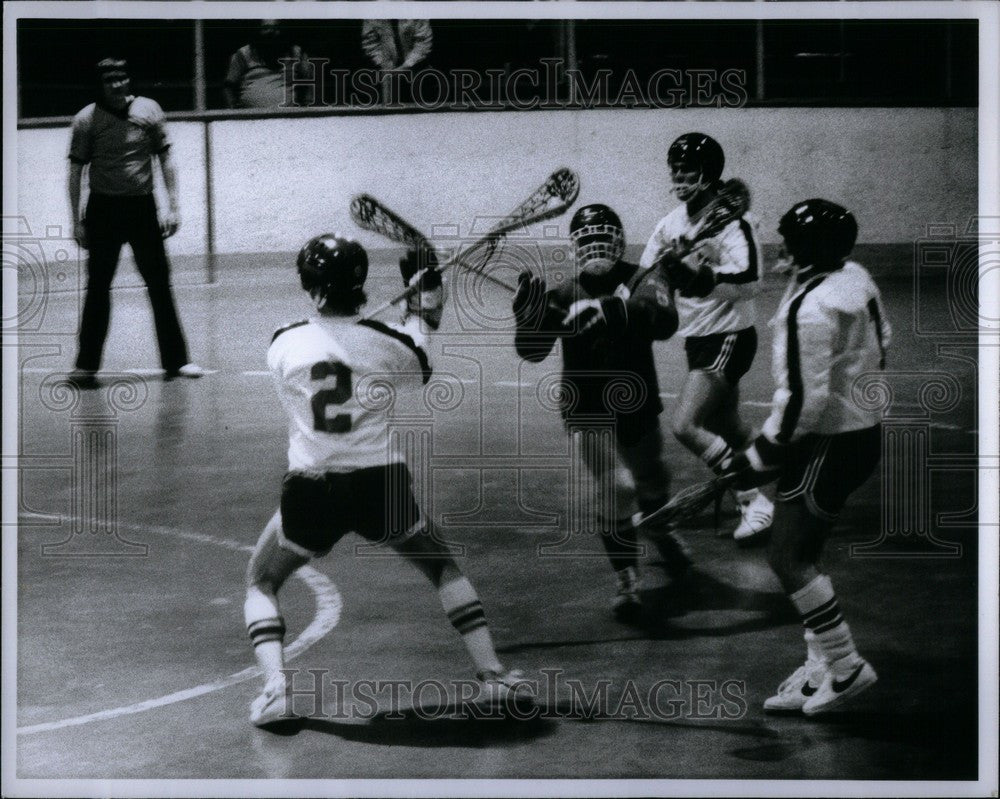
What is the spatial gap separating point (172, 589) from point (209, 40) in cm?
169

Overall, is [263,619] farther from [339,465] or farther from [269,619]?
[339,465]

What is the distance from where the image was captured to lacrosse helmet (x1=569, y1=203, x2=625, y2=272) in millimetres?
4484

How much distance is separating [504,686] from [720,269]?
1.43 meters

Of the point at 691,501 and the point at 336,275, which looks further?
the point at 691,501

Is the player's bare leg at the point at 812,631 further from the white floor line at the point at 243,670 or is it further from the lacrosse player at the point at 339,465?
the white floor line at the point at 243,670

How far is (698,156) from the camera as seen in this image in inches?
180

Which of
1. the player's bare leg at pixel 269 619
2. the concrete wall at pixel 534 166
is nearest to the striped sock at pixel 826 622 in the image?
the concrete wall at pixel 534 166

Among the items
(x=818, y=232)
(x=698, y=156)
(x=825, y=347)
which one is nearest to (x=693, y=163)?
(x=698, y=156)

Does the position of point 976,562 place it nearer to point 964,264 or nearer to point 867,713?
point 867,713

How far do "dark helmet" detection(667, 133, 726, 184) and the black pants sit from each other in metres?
1.61

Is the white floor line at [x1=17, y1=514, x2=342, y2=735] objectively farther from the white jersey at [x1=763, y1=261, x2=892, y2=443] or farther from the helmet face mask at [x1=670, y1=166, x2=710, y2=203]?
the helmet face mask at [x1=670, y1=166, x2=710, y2=203]

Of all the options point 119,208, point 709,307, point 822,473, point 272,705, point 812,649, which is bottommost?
point 272,705

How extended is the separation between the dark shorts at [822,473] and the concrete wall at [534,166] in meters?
0.63

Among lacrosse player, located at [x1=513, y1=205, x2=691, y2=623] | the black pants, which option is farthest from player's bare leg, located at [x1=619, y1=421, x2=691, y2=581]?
the black pants
